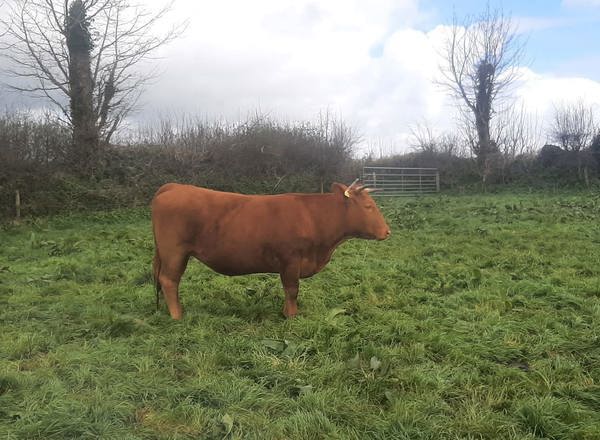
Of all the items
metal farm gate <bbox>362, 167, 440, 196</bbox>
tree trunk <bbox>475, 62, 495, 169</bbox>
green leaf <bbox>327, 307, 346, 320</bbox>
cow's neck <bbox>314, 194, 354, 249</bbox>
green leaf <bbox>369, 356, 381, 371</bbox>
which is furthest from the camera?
tree trunk <bbox>475, 62, 495, 169</bbox>

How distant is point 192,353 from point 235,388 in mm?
967

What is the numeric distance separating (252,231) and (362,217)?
1381 mm

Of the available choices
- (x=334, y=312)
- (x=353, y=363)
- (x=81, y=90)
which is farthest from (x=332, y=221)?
(x=81, y=90)

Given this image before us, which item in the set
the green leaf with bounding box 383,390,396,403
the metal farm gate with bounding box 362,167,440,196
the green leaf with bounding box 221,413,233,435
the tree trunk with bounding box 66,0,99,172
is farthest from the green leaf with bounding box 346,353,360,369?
the metal farm gate with bounding box 362,167,440,196

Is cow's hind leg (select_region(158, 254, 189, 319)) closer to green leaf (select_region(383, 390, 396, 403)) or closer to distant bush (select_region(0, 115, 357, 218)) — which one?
green leaf (select_region(383, 390, 396, 403))

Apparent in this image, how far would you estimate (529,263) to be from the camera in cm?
861

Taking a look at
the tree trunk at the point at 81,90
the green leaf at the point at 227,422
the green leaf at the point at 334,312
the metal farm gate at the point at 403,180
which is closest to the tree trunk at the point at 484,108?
the metal farm gate at the point at 403,180

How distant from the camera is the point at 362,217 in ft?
20.1

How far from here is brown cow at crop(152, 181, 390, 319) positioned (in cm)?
584

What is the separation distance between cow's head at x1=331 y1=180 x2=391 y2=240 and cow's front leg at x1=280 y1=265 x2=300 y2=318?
90 centimetres

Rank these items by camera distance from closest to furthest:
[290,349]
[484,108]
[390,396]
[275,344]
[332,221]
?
1. [390,396]
2. [290,349]
3. [275,344]
4. [332,221]
5. [484,108]

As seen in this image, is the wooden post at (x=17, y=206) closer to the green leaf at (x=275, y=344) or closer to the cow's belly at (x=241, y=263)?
the cow's belly at (x=241, y=263)

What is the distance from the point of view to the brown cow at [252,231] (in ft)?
19.2

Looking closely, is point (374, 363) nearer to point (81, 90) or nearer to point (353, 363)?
point (353, 363)
